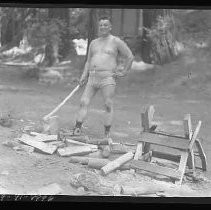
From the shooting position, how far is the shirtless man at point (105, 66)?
439 cm

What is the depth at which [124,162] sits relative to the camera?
4.17 metres

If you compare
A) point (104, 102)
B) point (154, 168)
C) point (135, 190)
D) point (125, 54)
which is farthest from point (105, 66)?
point (135, 190)

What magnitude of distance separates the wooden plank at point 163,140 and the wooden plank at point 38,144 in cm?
82

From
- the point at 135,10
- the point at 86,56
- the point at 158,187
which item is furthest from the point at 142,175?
the point at 135,10

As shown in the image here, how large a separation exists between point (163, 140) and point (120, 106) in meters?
0.52

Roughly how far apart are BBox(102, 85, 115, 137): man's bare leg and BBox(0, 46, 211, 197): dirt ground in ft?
0.16

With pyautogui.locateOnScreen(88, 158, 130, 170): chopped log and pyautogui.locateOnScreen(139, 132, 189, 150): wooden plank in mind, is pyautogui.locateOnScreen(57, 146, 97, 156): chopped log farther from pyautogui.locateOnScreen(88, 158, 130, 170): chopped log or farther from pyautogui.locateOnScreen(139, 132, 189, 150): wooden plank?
pyautogui.locateOnScreen(139, 132, 189, 150): wooden plank

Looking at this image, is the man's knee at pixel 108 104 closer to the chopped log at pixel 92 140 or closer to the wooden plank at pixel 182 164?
the chopped log at pixel 92 140

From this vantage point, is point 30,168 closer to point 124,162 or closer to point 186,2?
point 124,162

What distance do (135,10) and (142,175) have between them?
152 cm

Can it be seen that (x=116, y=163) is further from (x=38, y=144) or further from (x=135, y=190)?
(x=38, y=144)

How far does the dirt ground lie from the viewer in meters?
4.16

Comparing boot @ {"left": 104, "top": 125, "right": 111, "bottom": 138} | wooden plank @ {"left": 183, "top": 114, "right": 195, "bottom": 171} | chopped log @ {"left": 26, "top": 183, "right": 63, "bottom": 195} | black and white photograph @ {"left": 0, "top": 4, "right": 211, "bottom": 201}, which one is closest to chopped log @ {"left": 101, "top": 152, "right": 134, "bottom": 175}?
black and white photograph @ {"left": 0, "top": 4, "right": 211, "bottom": 201}

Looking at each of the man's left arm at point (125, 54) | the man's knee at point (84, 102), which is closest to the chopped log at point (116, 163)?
the man's knee at point (84, 102)
